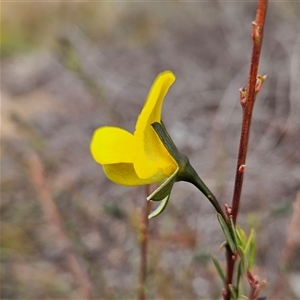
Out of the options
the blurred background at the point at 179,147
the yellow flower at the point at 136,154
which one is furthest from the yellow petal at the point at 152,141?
the blurred background at the point at 179,147

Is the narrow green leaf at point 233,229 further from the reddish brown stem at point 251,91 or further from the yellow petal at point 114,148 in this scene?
the yellow petal at point 114,148

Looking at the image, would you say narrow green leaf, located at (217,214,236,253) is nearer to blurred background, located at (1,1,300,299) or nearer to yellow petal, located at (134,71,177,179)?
yellow petal, located at (134,71,177,179)

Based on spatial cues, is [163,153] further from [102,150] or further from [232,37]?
[232,37]

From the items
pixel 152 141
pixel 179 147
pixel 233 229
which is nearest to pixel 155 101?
pixel 152 141

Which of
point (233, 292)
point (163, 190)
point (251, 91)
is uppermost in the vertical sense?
point (251, 91)

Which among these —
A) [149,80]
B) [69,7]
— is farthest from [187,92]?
[69,7]

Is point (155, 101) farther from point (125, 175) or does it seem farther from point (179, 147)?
point (179, 147)

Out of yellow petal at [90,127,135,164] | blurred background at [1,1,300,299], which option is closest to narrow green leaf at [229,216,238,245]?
yellow petal at [90,127,135,164]
